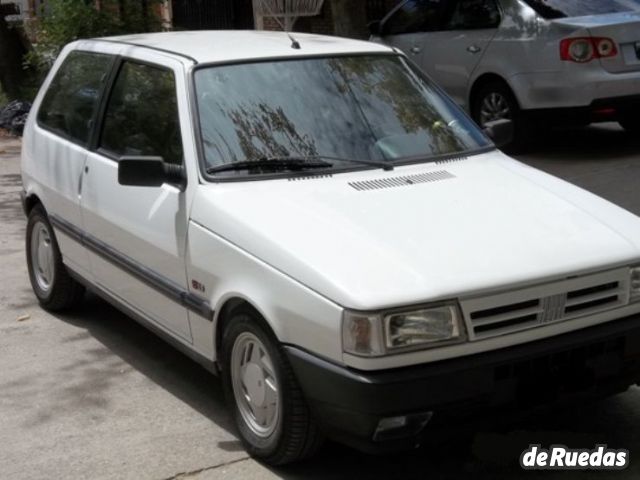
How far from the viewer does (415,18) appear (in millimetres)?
12180

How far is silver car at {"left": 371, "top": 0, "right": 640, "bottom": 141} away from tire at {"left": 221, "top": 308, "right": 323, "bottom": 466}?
21.7ft

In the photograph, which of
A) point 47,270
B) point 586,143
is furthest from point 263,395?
point 586,143

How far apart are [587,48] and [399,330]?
279 inches

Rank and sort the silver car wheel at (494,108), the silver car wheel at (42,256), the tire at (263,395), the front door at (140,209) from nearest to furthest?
the tire at (263,395) < the front door at (140,209) < the silver car wheel at (42,256) < the silver car wheel at (494,108)

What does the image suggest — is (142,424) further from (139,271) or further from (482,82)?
(482,82)

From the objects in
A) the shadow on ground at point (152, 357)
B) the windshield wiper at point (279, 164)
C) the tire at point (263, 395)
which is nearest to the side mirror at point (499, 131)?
the windshield wiper at point (279, 164)

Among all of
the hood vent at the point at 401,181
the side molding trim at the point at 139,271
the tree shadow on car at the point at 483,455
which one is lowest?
the tree shadow on car at the point at 483,455

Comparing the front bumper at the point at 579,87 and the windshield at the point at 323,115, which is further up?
the windshield at the point at 323,115

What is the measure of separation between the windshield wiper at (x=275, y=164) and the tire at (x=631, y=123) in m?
7.02

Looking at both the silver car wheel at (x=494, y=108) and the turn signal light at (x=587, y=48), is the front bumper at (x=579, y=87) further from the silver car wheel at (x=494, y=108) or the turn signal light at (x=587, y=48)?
the silver car wheel at (x=494, y=108)

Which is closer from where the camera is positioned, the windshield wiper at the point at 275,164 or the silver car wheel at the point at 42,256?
the windshield wiper at the point at 275,164

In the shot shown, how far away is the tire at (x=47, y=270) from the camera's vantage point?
6.62 m

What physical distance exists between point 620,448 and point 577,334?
686 mm

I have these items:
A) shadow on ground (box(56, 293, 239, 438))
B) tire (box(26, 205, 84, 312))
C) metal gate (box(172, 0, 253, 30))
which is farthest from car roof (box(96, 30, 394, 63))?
metal gate (box(172, 0, 253, 30))
